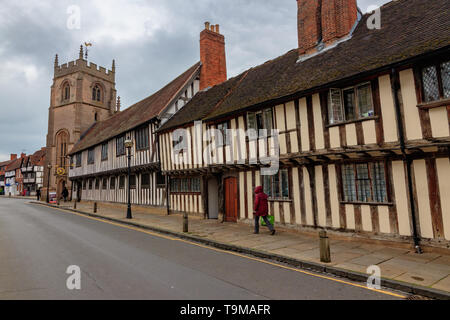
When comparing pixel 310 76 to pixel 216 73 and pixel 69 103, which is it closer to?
pixel 216 73

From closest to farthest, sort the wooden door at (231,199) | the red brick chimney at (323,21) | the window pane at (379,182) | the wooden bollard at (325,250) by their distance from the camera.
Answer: the wooden bollard at (325,250) < the window pane at (379,182) < the red brick chimney at (323,21) < the wooden door at (231,199)

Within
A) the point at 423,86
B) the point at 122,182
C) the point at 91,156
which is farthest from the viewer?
the point at 91,156

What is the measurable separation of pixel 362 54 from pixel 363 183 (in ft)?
13.9

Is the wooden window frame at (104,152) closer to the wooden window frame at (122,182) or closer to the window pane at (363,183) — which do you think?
the wooden window frame at (122,182)

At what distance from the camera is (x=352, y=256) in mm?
6195

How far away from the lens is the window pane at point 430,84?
6439 millimetres

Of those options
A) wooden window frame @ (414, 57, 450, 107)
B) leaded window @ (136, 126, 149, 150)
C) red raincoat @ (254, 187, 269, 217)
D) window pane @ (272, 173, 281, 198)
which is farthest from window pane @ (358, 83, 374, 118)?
leaded window @ (136, 126, 149, 150)

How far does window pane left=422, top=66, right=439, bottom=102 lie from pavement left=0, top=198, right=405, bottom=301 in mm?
4942

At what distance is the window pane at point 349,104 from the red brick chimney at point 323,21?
3474mm

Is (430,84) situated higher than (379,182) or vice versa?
(430,84)

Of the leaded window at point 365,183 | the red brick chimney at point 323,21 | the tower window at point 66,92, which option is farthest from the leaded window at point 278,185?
the tower window at point 66,92

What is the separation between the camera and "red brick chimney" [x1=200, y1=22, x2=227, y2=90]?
17.6 metres

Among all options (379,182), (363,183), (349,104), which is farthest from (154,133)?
(379,182)

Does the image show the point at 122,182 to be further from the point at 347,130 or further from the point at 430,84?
Result: the point at 430,84
